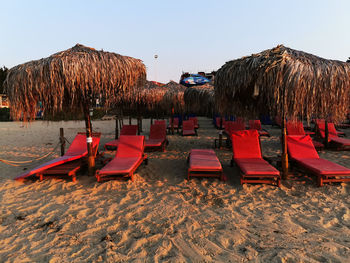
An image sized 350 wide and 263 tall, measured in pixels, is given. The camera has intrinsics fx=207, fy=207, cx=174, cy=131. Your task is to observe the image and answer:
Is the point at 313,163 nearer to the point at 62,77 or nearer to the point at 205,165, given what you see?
the point at 205,165

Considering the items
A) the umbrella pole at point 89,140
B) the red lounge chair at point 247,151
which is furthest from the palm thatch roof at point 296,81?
the umbrella pole at point 89,140

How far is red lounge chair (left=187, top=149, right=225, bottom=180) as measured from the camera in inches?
168

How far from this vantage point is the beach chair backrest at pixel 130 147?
5.33m

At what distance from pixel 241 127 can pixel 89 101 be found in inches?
241

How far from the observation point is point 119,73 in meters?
4.27

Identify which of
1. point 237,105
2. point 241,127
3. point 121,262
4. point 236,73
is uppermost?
point 236,73

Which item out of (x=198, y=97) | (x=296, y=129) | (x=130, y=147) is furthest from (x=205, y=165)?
(x=198, y=97)

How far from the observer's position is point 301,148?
16.2 ft

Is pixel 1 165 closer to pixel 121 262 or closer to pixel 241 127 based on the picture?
pixel 121 262

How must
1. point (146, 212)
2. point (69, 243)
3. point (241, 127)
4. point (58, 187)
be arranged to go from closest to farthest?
1. point (69, 243)
2. point (146, 212)
3. point (58, 187)
4. point (241, 127)

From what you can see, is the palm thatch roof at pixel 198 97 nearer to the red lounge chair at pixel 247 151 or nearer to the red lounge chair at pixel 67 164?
the red lounge chair at pixel 247 151

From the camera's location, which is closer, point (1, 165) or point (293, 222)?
point (293, 222)

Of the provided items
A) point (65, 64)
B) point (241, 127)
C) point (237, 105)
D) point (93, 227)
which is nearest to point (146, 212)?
point (93, 227)

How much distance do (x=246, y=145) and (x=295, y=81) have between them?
203 cm
